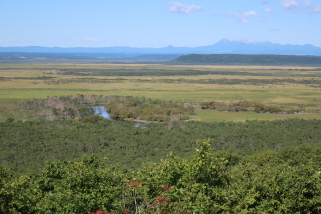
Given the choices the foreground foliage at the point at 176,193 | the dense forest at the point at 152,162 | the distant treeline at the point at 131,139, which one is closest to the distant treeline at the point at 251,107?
the dense forest at the point at 152,162

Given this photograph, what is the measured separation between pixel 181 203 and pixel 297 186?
5760 mm

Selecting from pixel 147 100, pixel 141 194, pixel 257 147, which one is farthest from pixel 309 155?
pixel 147 100

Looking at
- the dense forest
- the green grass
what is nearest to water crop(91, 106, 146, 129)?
the dense forest

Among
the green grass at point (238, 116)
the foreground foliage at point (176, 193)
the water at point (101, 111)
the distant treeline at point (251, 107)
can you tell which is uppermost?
the foreground foliage at point (176, 193)

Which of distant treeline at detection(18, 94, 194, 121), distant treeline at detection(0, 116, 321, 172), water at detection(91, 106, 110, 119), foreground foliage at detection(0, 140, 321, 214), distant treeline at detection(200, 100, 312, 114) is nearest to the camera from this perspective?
foreground foliage at detection(0, 140, 321, 214)

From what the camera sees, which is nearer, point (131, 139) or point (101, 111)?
point (131, 139)

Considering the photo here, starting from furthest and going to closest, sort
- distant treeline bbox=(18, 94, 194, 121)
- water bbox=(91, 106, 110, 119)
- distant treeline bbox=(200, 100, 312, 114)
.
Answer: distant treeline bbox=(200, 100, 312, 114) → water bbox=(91, 106, 110, 119) → distant treeline bbox=(18, 94, 194, 121)

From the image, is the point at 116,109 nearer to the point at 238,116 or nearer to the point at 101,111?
the point at 101,111

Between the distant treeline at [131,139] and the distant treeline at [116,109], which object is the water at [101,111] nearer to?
the distant treeline at [116,109]

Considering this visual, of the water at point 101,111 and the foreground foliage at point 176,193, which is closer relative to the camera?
the foreground foliage at point 176,193

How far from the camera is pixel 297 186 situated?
582 inches

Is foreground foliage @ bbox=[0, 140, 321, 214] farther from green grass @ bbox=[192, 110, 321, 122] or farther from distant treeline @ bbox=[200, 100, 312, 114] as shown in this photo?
distant treeline @ bbox=[200, 100, 312, 114]

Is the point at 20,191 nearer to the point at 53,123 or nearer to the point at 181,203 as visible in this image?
the point at 181,203

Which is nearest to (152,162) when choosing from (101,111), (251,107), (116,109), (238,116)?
(238,116)
